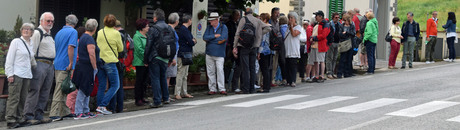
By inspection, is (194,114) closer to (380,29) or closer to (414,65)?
(414,65)

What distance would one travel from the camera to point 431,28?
79.6ft

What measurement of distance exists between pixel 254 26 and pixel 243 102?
217 cm

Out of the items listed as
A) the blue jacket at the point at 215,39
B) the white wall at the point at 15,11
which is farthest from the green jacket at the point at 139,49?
the white wall at the point at 15,11

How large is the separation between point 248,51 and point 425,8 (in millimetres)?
38328

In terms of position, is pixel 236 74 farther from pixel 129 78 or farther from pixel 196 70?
pixel 129 78

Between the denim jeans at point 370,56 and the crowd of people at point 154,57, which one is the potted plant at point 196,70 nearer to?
the crowd of people at point 154,57

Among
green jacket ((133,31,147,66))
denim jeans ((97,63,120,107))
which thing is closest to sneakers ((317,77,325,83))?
green jacket ((133,31,147,66))

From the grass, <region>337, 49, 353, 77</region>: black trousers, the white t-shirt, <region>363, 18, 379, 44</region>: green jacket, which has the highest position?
the grass

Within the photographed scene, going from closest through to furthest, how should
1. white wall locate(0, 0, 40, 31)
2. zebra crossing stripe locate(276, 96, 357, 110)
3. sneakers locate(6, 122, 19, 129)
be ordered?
1. sneakers locate(6, 122, 19, 129)
2. zebra crossing stripe locate(276, 96, 357, 110)
3. white wall locate(0, 0, 40, 31)

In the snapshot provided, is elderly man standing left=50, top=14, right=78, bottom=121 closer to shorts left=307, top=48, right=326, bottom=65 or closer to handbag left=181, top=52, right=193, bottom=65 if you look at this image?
handbag left=181, top=52, right=193, bottom=65

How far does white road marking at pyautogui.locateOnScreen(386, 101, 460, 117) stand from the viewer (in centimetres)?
1156

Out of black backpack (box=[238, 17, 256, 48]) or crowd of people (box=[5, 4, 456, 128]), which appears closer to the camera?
crowd of people (box=[5, 4, 456, 128])

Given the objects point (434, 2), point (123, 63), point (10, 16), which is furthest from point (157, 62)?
point (434, 2)

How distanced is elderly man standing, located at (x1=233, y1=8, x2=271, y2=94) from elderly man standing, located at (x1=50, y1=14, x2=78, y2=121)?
4.24 metres
